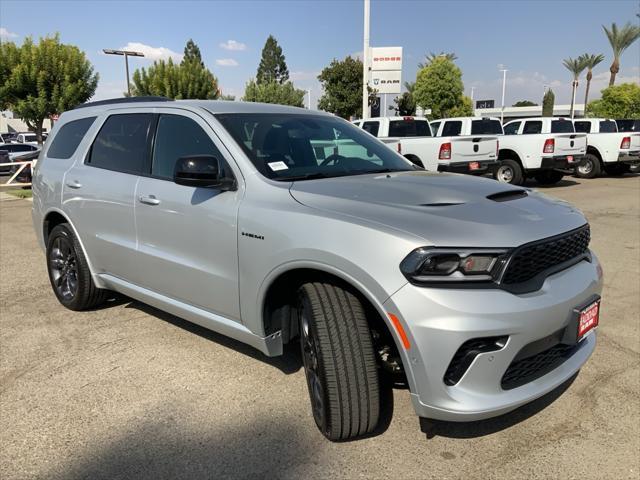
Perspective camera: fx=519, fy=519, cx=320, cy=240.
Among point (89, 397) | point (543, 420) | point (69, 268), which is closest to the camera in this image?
point (543, 420)

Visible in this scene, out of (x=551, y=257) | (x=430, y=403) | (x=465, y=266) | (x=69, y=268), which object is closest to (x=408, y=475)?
(x=430, y=403)

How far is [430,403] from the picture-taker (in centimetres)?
223

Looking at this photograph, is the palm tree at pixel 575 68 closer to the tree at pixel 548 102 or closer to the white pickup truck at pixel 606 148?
the tree at pixel 548 102

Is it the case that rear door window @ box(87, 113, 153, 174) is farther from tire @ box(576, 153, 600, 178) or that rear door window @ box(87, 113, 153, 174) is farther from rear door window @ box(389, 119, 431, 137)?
tire @ box(576, 153, 600, 178)

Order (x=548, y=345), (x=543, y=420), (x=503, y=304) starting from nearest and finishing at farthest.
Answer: (x=503, y=304)
(x=548, y=345)
(x=543, y=420)

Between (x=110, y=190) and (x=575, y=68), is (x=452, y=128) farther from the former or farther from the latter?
(x=575, y=68)

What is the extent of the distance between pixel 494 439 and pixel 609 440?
0.59m

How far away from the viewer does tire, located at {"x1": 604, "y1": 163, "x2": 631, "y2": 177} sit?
17.4m

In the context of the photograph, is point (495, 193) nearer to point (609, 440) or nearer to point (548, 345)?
point (548, 345)

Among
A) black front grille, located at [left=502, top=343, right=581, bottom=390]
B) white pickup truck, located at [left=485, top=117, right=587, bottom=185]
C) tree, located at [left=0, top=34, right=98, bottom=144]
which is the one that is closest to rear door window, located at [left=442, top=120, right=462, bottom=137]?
white pickup truck, located at [left=485, top=117, right=587, bottom=185]

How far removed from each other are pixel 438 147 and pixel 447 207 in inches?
404

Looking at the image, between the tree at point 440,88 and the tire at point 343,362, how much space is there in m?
42.1

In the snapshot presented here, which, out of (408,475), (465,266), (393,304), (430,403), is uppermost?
(465,266)

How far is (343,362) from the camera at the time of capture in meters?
2.42
